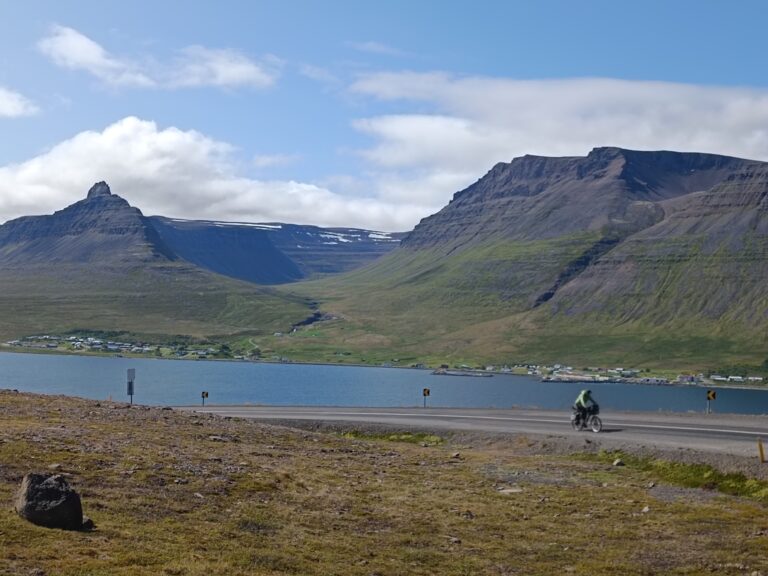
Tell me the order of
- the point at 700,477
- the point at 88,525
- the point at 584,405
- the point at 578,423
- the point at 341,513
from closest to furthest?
the point at 88,525 < the point at 341,513 < the point at 700,477 < the point at 584,405 < the point at 578,423

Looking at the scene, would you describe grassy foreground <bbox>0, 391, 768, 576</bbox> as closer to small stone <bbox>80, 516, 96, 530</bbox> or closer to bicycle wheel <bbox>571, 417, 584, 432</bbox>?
small stone <bbox>80, 516, 96, 530</bbox>

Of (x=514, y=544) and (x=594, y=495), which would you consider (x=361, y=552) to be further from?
(x=594, y=495)

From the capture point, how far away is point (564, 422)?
178ft

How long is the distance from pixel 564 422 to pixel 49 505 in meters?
39.9

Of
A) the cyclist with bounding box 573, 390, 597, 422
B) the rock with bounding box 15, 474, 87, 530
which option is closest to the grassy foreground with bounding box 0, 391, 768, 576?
the rock with bounding box 15, 474, 87, 530

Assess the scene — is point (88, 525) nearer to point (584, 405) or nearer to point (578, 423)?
point (584, 405)

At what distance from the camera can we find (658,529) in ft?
81.3

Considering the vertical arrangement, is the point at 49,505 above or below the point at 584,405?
above

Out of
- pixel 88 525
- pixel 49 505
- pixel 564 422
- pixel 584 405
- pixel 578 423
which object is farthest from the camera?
pixel 564 422

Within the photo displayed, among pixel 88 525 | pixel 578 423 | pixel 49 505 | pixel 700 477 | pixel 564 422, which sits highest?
pixel 49 505

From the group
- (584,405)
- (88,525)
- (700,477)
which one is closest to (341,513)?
(88,525)

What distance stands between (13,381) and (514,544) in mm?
187690

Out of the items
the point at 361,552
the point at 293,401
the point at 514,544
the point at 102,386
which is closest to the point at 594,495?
the point at 514,544

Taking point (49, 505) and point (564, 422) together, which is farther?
point (564, 422)
